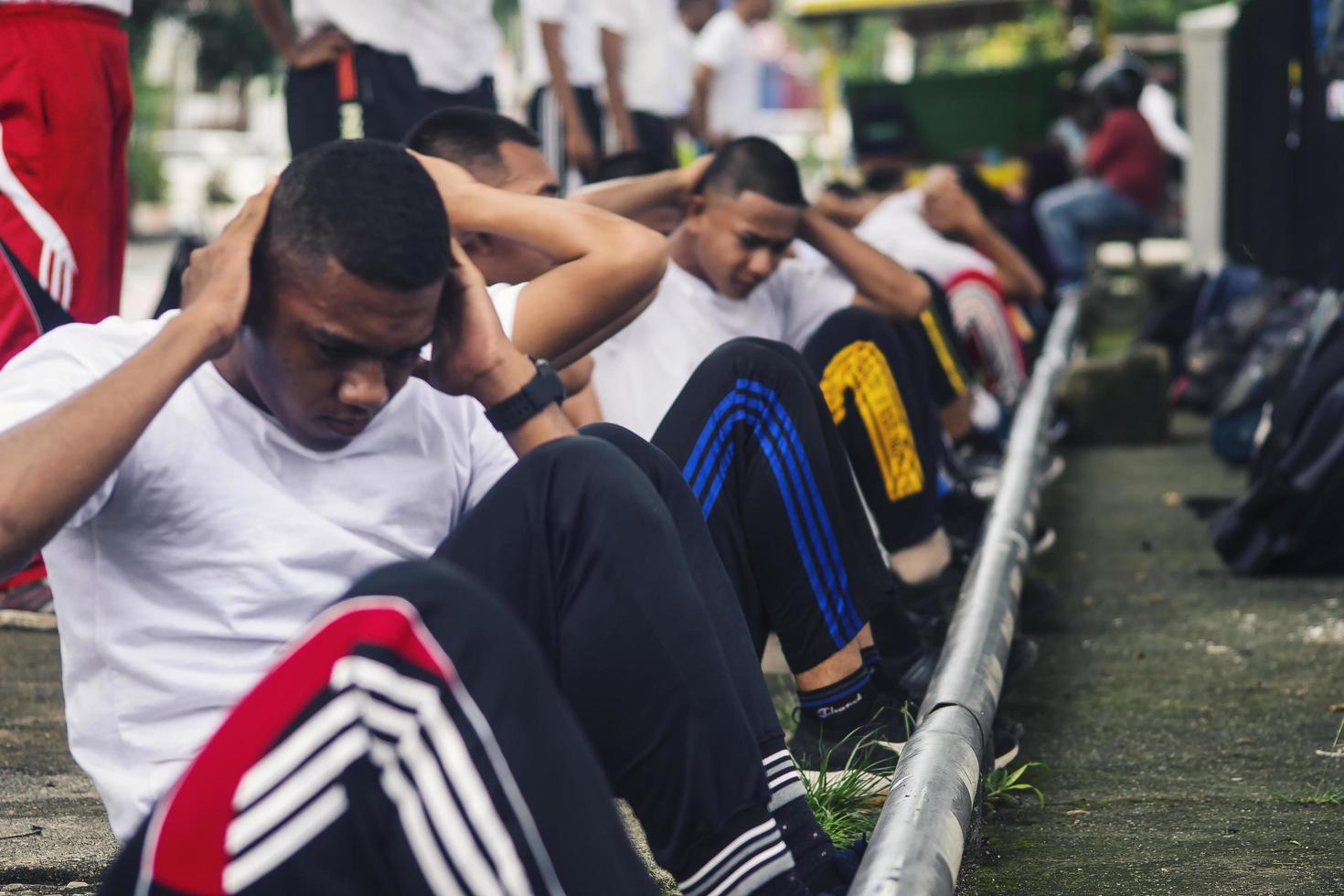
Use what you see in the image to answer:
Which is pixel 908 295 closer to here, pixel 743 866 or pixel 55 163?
pixel 55 163

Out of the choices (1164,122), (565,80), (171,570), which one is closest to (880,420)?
(171,570)

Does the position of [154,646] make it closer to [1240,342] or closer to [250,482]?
[250,482]

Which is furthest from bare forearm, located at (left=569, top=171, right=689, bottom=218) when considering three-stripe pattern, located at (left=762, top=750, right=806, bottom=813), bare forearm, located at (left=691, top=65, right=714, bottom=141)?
bare forearm, located at (left=691, top=65, right=714, bottom=141)

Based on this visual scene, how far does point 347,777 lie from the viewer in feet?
5.38

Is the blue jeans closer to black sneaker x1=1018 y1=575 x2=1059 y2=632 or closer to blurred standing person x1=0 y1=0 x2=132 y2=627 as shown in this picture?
black sneaker x1=1018 y1=575 x2=1059 y2=632

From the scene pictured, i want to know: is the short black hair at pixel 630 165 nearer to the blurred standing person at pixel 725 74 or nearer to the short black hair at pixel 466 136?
the short black hair at pixel 466 136

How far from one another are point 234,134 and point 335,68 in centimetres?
4006

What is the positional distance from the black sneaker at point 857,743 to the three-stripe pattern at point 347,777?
5.01 ft

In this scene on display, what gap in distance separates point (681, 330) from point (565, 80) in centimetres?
305

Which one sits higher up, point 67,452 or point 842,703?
point 67,452

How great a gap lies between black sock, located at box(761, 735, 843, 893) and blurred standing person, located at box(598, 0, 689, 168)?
5.57 metres

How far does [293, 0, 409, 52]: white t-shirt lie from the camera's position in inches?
201

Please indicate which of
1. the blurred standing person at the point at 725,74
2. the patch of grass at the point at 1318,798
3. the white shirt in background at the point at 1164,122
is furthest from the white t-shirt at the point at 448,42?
the white shirt in background at the point at 1164,122

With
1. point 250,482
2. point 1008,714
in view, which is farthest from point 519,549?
point 1008,714
